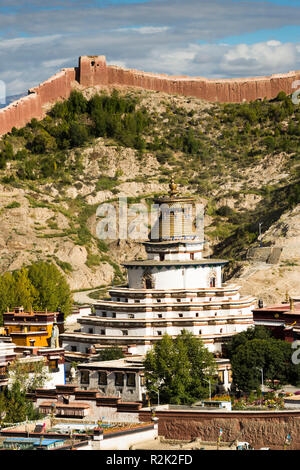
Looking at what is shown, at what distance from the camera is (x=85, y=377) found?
69.0 m

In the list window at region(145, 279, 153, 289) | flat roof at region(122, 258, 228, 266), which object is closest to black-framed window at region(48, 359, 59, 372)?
window at region(145, 279, 153, 289)

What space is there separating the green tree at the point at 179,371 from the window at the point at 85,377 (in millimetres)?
3384

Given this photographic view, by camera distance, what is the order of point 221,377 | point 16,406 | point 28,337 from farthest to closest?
point 28,337
point 221,377
point 16,406

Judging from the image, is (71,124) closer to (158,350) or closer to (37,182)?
(37,182)

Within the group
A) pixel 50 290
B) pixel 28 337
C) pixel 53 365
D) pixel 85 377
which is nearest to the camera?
pixel 85 377

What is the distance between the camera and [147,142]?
154 meters

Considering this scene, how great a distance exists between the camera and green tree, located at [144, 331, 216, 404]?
64.6 m

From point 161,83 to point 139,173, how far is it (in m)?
21.7

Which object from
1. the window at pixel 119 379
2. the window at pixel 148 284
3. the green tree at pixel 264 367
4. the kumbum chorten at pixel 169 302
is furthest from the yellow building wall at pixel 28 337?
the green tree at pixel 264 367

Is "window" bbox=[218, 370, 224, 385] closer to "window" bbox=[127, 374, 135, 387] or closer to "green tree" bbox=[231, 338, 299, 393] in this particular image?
"green tree" bbox=[231, 338, 299, 393]

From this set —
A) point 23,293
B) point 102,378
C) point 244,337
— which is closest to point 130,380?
point 102,378

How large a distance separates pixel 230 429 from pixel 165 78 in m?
110

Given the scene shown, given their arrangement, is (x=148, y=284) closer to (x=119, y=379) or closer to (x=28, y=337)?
(x=28, y=337)

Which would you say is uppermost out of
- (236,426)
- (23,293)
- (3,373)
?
(23,293)
